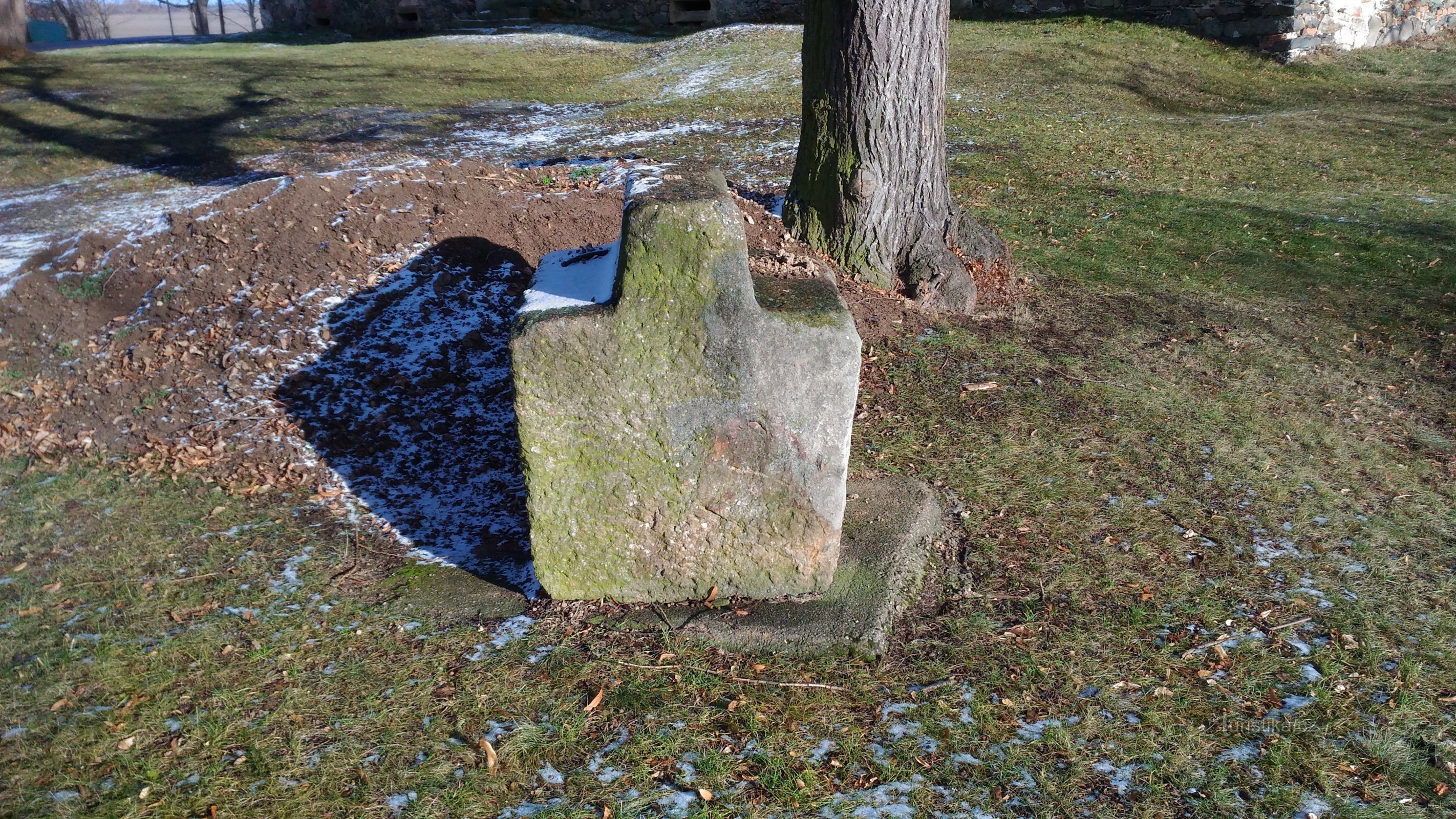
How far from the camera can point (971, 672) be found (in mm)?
3207

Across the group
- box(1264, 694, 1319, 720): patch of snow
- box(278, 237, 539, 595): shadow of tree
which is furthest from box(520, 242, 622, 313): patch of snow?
box(1264, 694, 1319, 720): patch of snow

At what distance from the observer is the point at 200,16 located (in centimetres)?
3494

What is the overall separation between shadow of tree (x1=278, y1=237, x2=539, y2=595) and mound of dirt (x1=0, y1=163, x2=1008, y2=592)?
0.01m

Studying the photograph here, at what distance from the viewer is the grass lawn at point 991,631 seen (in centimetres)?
273

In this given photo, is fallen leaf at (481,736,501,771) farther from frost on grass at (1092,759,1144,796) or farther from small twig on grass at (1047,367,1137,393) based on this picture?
small twig on grass at (1047,367,1137,393)

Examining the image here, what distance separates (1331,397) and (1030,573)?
273 centimetres

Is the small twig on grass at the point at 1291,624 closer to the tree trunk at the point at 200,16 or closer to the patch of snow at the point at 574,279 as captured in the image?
the patch of snow at the point at 574,279

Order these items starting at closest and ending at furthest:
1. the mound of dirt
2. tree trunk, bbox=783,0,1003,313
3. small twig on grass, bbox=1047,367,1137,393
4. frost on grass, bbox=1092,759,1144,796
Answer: frost on grass, bbox=1092,759,1144,796 < the mound of dirt < small twig on grass, bbox=1047,367,1137,393 < tree trunk, bbox=783,0,1003,313

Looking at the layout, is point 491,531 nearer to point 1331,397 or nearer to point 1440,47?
point 1331,397

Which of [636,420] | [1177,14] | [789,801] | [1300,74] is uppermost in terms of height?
[1177,14]

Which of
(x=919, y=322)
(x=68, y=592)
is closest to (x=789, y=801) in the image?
(x=68, y=592)

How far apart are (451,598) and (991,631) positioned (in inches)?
79.5

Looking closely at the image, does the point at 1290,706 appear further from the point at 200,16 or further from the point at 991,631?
the point at 200,16

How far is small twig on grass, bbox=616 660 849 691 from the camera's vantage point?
3127 millimetres
